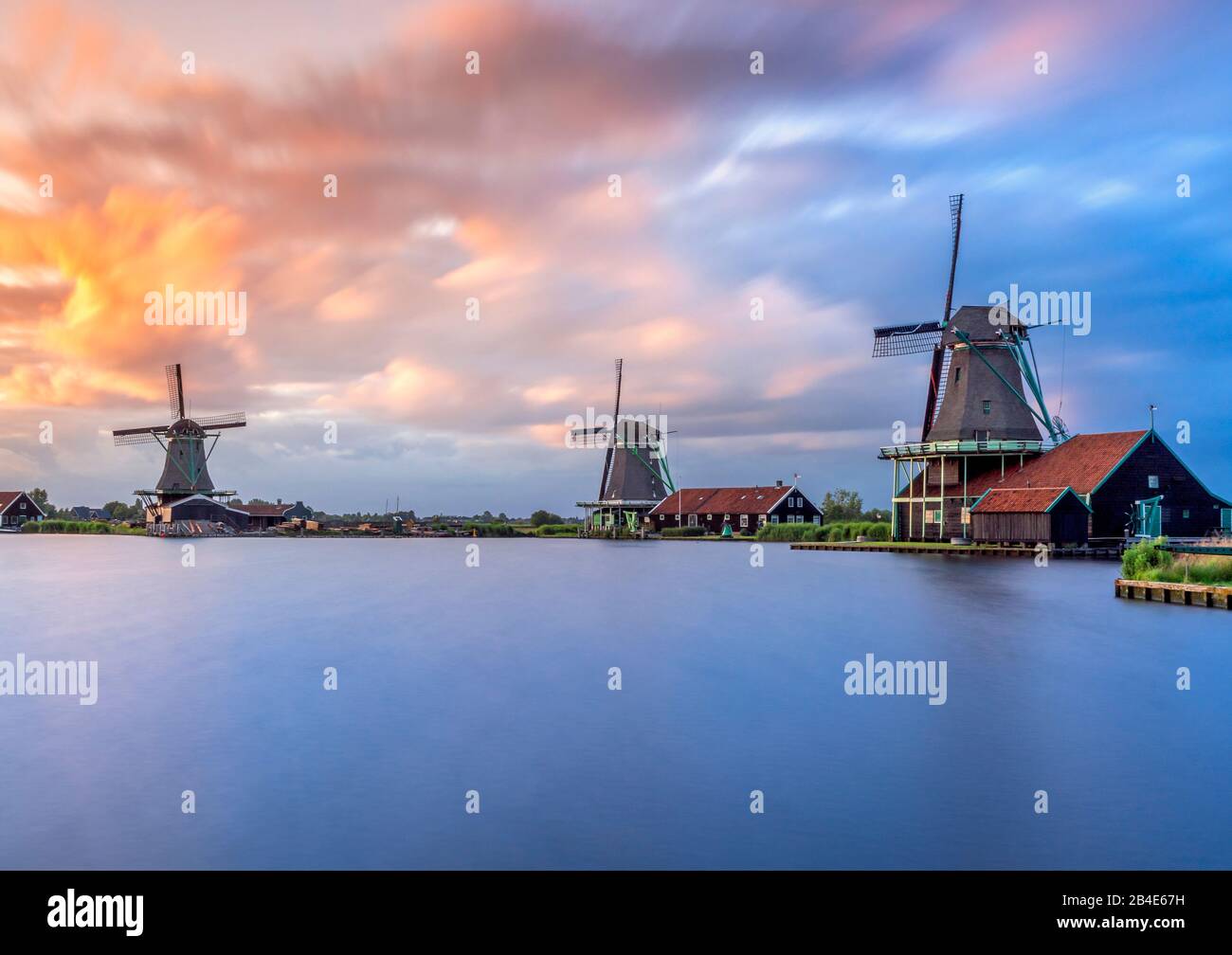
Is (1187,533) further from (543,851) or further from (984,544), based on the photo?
(543,851)

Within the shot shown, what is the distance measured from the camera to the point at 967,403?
48.4 metres

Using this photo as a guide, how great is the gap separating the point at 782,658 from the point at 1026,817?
988 cm

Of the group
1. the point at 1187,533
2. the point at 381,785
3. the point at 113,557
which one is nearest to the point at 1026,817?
the point at 381,785

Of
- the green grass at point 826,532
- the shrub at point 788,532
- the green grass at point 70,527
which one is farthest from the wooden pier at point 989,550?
the green grass at point 70,527

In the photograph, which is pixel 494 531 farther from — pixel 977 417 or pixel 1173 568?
pixel 1173 568

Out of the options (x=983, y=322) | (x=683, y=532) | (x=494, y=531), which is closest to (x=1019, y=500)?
(x=983, y=322)

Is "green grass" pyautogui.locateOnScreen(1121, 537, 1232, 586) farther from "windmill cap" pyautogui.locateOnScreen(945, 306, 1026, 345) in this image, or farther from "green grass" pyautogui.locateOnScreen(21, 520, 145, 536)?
"green grass" pyautogui.locateOnScreen(21, 520, 145, 536)

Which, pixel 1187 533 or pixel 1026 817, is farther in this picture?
pixel 1187 533

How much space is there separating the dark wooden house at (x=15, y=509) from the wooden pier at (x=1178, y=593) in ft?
353

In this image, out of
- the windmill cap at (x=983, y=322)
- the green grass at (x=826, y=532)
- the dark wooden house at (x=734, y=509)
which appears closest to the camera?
the windmill cap at (x=983, y=322)

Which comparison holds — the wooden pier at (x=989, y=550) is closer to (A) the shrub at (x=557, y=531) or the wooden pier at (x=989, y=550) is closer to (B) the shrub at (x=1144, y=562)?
(B) the shrub at (x=1144, y=562)

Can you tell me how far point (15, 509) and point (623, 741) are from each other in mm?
110940

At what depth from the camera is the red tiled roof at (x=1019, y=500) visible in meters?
43.7
